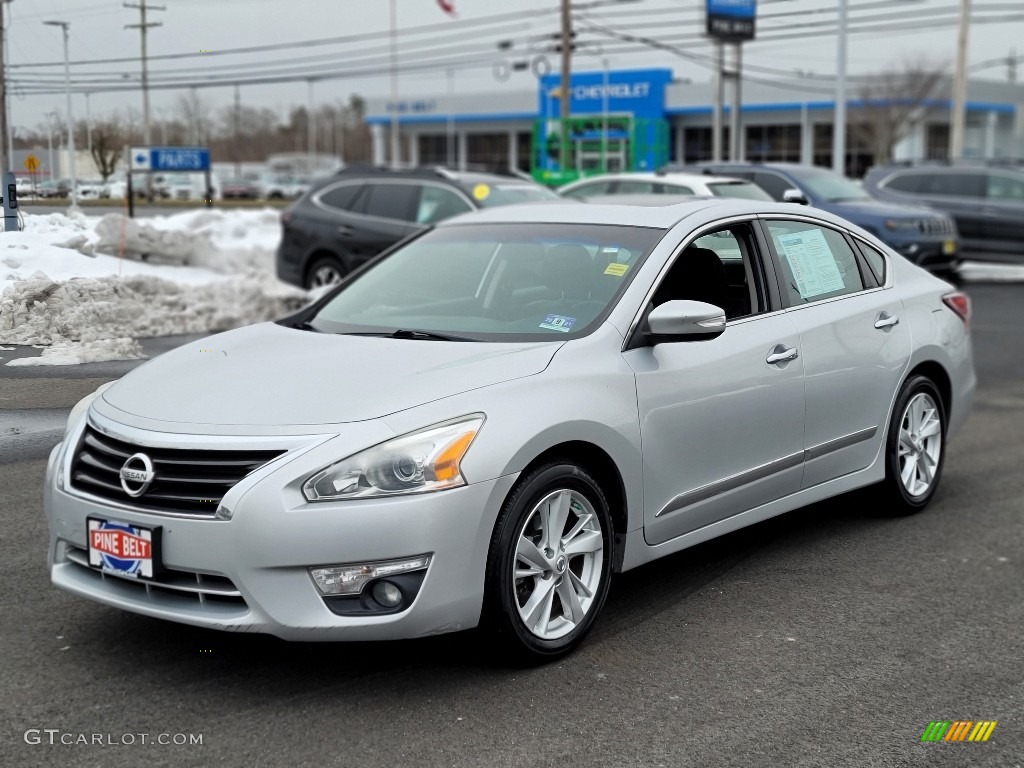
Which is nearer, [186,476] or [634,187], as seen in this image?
[186,476]

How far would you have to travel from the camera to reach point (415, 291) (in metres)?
5.45

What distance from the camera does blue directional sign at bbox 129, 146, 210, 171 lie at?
8.17 meters

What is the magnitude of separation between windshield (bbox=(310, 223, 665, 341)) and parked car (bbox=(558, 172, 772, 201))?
7.53 meters

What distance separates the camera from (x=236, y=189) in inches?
766

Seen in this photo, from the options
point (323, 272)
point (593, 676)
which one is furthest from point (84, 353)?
point (323, 272)

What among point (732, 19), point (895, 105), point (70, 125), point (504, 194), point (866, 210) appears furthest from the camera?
point (895, 105)

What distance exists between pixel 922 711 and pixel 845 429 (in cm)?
200

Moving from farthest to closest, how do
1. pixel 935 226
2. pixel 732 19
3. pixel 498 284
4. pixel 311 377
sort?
pixel 732 19, pixel 935 226, pixel 498 284, pixel 311 377

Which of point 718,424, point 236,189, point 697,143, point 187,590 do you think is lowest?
point 187,590

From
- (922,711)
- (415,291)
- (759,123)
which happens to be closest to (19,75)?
(415,291)

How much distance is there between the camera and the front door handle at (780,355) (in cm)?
527

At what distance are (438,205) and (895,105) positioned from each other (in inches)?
2063

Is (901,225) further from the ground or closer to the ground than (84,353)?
further from the ground

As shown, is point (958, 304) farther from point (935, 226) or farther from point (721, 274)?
point (935, 226)
